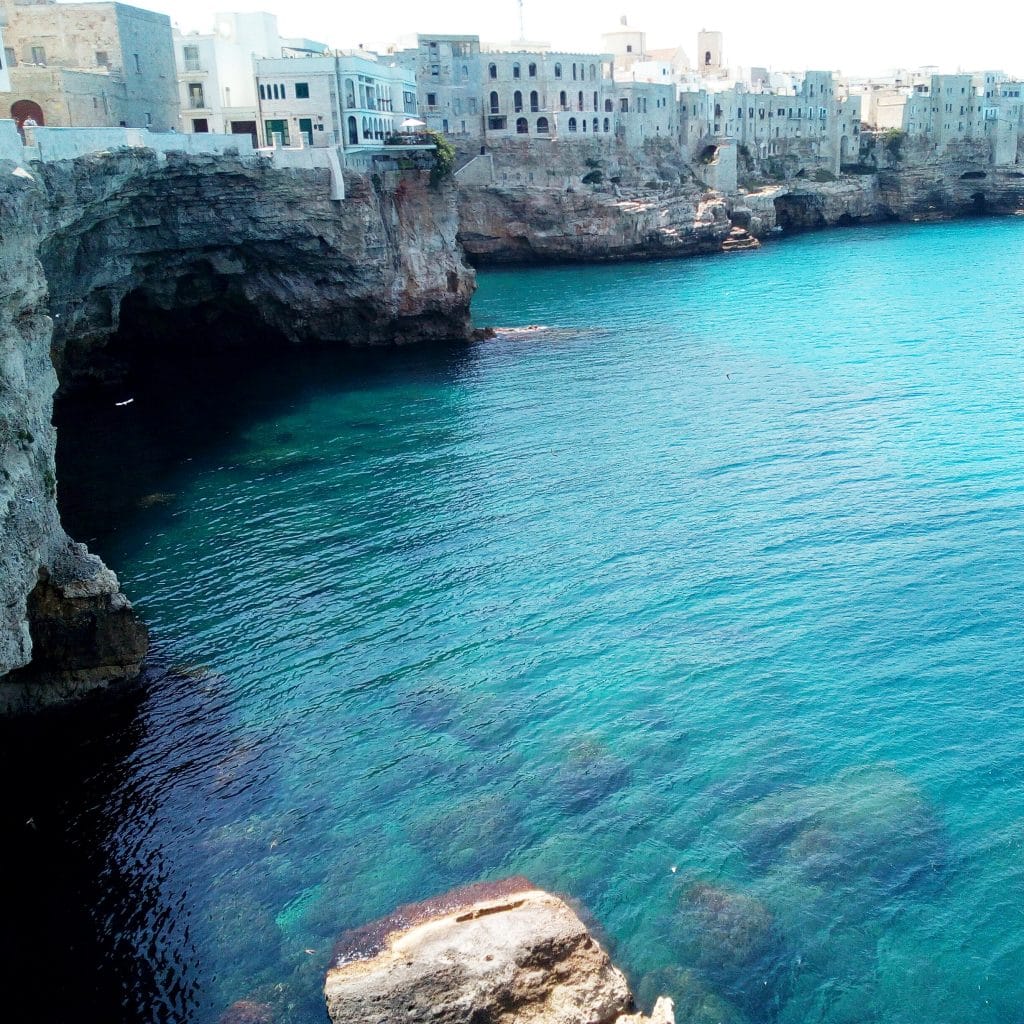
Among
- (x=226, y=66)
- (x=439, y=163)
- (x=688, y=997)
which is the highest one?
(x=226, y=66)

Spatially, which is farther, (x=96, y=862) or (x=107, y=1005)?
(x=96, y=862)

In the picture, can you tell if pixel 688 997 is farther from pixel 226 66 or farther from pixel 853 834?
pixel 226 66

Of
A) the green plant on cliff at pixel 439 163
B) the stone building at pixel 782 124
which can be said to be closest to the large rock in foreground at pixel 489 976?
the green plant on cliff at pixel 439 163

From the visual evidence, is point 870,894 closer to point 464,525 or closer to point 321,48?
point 464,525

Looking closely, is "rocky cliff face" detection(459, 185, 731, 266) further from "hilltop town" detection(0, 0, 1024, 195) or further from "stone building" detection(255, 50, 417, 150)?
"stone building" detection(255, 50, 417, 150)

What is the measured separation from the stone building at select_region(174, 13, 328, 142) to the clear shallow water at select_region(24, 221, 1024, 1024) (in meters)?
21.7

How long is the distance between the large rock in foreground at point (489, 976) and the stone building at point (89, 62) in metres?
39.3

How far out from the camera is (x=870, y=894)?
60.4 feet

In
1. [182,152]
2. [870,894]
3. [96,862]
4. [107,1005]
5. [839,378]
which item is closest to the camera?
[107,1005]

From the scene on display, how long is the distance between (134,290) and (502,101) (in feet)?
202

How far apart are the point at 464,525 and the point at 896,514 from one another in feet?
47.7

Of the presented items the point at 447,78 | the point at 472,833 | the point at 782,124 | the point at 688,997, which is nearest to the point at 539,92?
the point at 447,78

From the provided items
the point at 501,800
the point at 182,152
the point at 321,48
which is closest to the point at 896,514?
the point at 501,800

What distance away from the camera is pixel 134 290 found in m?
53.7
